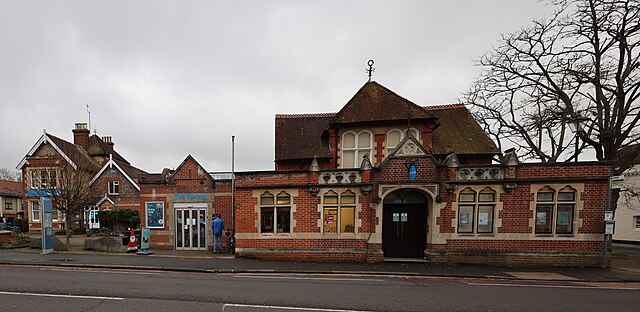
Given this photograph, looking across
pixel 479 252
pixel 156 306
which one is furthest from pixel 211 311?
pixel 479 252

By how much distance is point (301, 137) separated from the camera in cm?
1450

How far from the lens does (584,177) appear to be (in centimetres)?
959

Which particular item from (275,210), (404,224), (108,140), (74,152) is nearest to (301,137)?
(275,210)

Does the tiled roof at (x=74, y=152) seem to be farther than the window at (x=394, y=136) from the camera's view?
Yes

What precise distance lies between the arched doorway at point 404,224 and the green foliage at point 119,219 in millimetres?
20939

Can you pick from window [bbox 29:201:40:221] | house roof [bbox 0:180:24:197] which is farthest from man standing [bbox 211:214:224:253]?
house roof [bbox 0:180:24:197]

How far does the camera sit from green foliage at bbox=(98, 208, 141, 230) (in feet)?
69.4

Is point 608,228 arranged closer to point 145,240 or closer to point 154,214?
point 145,240

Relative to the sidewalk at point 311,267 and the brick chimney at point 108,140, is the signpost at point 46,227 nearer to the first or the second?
the sidewalk at point 311,267

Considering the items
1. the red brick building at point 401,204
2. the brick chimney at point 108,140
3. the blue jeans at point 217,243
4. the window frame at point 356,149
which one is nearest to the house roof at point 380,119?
the red brick building at point 401,204

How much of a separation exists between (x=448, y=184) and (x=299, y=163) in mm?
7208

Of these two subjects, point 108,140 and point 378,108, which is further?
point 108,140

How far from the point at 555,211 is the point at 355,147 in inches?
333

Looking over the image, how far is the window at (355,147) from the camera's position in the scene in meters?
12.9
